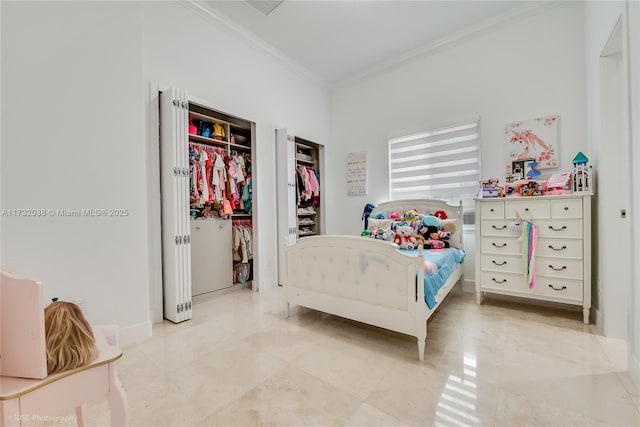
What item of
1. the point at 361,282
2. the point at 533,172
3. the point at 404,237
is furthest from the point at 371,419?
the point at 533,172

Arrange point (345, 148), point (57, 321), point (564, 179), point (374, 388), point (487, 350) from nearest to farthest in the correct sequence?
1. point (57, 321)
2. point (374, 388)
3. point (487, 350)
4. point (564, 179)
5. point (345, 148)

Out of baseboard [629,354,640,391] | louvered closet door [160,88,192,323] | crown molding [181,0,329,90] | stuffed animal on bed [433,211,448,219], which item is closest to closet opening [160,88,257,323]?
louvered closet door [160,88,192,323]

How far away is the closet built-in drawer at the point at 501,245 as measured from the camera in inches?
100

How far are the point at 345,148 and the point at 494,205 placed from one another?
242cm

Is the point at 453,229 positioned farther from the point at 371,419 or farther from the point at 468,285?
the point at 371,419

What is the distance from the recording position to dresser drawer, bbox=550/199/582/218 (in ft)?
7.46

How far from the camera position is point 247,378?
1.58 meters

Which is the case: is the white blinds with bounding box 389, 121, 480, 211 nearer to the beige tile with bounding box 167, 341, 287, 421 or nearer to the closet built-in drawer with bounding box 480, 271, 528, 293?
the closet built-in drawer with bounding box 480, 271, 528, 293

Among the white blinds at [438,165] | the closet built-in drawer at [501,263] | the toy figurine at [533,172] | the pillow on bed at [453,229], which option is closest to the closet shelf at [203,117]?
the white blinds at [438,165]

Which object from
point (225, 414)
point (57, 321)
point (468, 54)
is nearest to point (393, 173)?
point (468, 54)

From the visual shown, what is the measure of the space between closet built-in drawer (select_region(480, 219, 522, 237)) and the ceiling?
91.6 inches

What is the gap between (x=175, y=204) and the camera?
2.42 m

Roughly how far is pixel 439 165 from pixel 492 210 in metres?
1.06

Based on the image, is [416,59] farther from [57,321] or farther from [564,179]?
[57,321]
